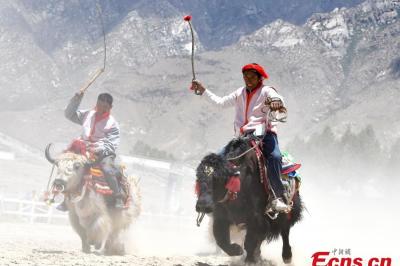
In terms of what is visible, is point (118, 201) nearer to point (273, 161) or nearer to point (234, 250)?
point (234, 250)

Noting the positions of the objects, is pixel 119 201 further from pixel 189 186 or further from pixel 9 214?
pixel 189 186

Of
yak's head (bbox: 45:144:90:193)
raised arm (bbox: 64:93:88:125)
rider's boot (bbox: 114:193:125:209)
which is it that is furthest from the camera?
rider's boot (bbox: 114:193:125:209)

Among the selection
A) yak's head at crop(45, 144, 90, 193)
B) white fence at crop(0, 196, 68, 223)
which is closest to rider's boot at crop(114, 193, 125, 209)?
yak's head at crop(45, 144, 90, 193)

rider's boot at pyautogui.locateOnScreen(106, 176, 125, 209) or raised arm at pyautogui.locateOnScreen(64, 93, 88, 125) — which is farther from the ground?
raised arm at pyautogui.locateOnScreen(64, 93, 88, 125)

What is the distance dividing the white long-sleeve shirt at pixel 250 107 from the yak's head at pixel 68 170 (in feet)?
10.8

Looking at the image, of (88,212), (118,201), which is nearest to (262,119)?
(88,212)

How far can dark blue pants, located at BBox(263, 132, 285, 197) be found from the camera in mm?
10188

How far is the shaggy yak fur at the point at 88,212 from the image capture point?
485 inches

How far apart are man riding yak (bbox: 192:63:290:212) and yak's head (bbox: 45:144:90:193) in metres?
3.13

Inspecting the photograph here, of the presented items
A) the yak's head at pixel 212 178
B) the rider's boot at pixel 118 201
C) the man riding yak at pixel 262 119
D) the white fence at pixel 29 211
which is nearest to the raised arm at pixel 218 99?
the man riding yak at pixel 262 119

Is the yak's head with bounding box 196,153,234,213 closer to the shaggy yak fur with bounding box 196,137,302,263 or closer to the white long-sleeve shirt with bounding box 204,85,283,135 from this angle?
the shaggy yak fur with bounding box 196,137,302,263

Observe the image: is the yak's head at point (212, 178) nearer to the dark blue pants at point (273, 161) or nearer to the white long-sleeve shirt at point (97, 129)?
the dark blue pants at point (273, 161)

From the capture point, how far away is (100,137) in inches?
525

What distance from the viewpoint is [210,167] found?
31.3 ft
